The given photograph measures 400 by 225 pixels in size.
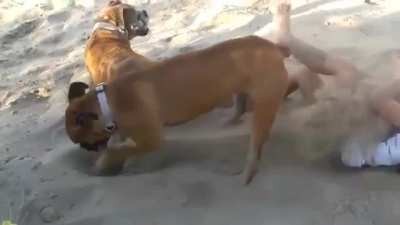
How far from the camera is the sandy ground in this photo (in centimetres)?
346

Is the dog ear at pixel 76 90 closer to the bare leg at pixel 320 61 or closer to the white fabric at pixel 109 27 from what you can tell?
the white fabric at pixel 109 27

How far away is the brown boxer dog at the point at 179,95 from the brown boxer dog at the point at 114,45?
1.13 feet

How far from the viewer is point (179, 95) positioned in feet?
12.7

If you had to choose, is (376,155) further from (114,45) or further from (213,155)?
(114,45)

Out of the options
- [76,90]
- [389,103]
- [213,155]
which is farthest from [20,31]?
[389,103]

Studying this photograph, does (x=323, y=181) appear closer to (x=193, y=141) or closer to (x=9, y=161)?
(x=193, y=141)

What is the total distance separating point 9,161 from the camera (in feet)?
13.5

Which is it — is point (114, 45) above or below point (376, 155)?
above

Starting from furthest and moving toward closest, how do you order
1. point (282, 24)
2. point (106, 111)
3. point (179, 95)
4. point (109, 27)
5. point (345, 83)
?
point (109, 27)
point (282, 24)
point (345, 83)
point (179, 95)
point (106, 111)

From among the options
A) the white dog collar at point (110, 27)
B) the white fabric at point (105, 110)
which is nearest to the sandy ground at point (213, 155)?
the white fabric at point (105, 110)

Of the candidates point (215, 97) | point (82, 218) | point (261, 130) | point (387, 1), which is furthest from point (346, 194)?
point (387, 1)

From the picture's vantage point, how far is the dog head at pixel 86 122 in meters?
3.72

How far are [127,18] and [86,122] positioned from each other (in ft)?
4.39

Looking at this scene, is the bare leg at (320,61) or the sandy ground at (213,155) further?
the bare leg at (320,61)
